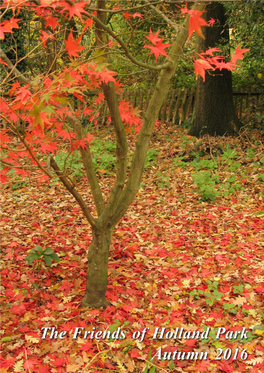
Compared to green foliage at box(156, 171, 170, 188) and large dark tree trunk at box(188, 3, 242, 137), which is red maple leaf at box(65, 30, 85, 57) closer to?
green foliage at box(156, 171, 170, 188)

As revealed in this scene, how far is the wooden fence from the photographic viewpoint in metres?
9.33

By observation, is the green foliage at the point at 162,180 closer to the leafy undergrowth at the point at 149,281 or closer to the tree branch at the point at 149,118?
the leafy undergrowth at the point at 149,281

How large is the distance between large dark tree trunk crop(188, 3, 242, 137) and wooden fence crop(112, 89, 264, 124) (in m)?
1.23

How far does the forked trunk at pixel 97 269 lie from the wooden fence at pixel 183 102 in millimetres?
7097

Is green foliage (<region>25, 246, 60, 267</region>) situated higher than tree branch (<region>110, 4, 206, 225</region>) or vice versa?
tree branch (<region>110, 4, 206, 225</region>)

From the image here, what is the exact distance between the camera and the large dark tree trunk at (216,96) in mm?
8031

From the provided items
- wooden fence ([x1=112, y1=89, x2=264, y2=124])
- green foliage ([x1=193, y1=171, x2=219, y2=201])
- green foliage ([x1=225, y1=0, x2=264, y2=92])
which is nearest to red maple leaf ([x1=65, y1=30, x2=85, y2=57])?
green foliage ([x1=193, y1=171, x2=219, y2=201])

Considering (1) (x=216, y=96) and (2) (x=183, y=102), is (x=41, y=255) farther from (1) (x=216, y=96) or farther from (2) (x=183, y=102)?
(2) (x=183, y=102)

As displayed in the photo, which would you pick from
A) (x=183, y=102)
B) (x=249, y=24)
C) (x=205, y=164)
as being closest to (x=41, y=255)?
(x=205, y=164)

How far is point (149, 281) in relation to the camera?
3.84 meters

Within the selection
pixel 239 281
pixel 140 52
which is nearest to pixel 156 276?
pixel 239 281

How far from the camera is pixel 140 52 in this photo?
10.3m

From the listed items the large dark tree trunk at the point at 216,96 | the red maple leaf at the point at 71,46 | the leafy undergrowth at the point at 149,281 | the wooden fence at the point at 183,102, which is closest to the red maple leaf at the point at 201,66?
the red maple leaf at the point at 71,46

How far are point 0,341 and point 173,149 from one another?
6027 millimetres
